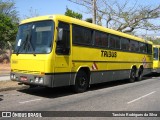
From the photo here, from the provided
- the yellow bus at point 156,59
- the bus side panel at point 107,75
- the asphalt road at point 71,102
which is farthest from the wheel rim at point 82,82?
the yellow bus at point 156,59

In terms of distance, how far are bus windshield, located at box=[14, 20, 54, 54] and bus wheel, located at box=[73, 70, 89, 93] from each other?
2.27 metres

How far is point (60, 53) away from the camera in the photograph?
11727 millimetres

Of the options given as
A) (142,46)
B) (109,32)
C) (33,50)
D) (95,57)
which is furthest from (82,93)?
(142,46)

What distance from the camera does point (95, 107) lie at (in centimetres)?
1003

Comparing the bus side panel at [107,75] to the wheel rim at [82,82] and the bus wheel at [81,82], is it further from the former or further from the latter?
the wheel rim at [82,82]

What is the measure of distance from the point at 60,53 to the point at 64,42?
508mm

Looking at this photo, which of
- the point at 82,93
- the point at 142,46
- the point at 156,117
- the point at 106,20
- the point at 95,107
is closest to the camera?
the point at 156,117

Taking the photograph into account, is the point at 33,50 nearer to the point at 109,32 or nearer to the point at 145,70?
the point at 109,32

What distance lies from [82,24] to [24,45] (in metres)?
2.75

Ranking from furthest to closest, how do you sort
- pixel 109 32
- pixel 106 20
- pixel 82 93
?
pixel 106 20 → pixel 109 32 → pixel 82 93

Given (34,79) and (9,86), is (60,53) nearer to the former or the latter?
(34,79)

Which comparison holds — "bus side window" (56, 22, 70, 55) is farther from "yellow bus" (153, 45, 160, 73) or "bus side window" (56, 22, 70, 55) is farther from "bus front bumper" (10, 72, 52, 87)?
"yellow bus" (153, 45, 160, 73)

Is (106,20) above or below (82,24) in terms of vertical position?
above

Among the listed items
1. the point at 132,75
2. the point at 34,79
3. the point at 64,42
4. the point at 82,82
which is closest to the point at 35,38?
the point at 64,42
